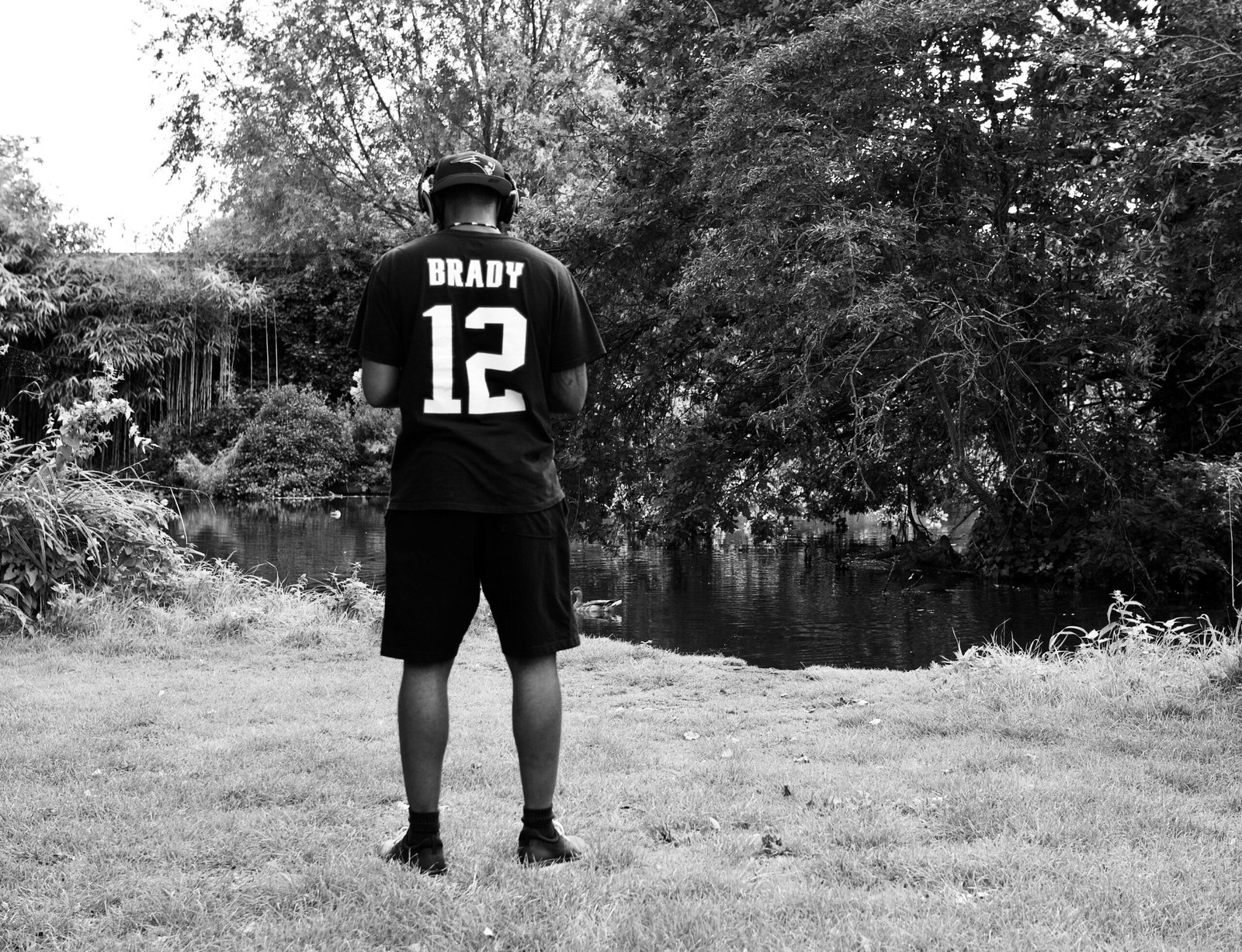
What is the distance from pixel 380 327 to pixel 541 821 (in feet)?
4.32

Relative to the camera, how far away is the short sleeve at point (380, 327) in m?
2.76

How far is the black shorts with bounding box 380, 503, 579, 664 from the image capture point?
2.73 metres

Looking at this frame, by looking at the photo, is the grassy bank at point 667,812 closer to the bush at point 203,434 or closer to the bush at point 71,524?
the bush at point 71,524

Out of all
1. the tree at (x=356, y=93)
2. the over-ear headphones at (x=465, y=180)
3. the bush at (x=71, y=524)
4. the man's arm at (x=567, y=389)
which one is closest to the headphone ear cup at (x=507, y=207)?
the over-ear headphones at (x=465, y=180)

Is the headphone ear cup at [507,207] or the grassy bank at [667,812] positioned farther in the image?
the headphone ear cup at [507,207]

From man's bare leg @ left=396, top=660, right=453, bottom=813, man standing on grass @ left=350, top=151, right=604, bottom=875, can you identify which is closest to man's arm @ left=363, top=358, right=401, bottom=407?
man standing on grass @ left=350, top=151, right=604, bottom=875

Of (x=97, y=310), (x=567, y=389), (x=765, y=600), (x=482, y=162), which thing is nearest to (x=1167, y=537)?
(x=765, y=600)

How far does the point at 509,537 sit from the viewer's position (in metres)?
2.75

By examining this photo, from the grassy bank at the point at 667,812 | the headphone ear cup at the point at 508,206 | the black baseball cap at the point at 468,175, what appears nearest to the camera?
the grassy bank at the point at 667,812

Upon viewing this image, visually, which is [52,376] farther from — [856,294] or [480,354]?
[480,354]

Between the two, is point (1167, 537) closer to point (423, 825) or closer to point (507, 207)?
point (507, 207)

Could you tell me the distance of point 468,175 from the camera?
2.81 meters

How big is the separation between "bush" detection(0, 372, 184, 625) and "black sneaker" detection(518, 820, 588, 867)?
497 centimetres

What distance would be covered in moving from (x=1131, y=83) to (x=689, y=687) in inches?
252
